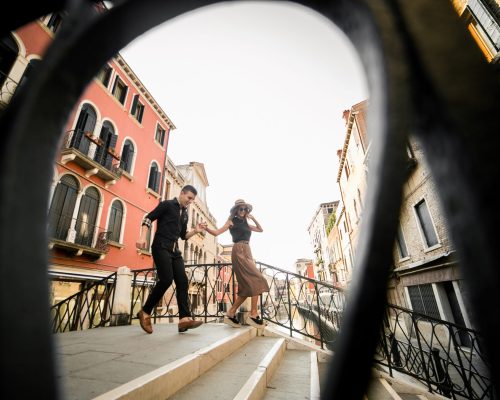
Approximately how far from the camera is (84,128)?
11.2 metres

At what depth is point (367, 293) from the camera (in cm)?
30

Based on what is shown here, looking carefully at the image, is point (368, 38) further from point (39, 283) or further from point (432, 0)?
point (39, 283)

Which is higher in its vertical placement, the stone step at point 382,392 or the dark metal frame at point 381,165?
the dark metal frame at point 381,165

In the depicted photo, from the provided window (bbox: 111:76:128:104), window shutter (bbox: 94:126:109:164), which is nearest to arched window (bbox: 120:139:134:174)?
window shutter (bbox: 94:126:109:164)

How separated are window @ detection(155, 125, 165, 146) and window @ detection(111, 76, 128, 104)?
3.26m

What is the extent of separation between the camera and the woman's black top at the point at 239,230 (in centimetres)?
460

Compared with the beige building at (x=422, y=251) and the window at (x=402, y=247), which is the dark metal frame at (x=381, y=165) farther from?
the window at (x=402, y=247)

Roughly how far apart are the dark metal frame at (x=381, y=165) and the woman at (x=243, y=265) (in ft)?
13.2

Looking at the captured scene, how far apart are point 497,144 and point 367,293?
0.76ft

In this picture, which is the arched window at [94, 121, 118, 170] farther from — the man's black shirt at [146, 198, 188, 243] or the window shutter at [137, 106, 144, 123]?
the man's black shirt at [146, 198, 188, 243]

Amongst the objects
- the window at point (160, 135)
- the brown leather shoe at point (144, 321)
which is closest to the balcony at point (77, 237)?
the brown leather shoe at point (144, 321)

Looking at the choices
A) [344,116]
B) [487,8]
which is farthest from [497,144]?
[344,116]

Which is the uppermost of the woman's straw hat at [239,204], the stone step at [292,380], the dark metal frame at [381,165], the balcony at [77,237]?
the balcony at [77,237]

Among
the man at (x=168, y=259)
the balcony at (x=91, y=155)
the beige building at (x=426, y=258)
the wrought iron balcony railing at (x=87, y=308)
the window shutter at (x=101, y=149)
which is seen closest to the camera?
the man at (x=168, y=259)
